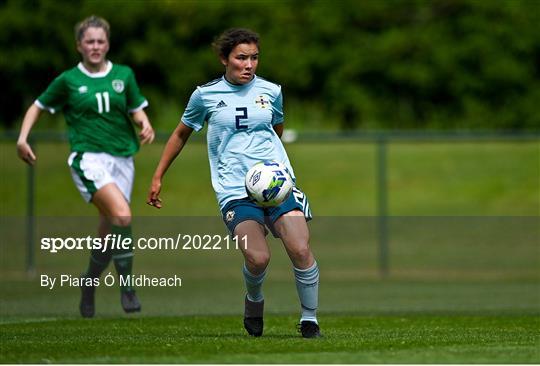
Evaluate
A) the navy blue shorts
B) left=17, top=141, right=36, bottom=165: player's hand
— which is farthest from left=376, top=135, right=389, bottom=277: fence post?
the navy blue shorts

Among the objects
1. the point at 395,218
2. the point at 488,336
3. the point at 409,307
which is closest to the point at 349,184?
the point at 395,218

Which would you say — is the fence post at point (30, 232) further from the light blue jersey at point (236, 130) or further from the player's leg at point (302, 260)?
the player's leg at point (302, 260)

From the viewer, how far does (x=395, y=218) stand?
831 inches

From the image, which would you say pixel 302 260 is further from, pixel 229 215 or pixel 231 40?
pixel 231 40

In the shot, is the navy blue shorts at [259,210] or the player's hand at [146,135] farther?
the player's hand at [146,135]

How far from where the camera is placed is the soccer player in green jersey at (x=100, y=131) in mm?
11367

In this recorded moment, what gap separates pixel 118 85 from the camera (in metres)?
11.6

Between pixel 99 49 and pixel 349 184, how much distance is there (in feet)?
38.3

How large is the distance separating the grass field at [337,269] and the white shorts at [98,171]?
1.17m

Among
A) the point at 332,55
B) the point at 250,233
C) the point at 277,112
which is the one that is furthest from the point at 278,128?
the point at 332,55

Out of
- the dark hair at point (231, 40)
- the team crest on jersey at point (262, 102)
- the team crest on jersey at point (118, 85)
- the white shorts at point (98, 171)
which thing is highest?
the dark hair at point (231, 40)

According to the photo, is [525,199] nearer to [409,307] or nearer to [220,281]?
[220,281]

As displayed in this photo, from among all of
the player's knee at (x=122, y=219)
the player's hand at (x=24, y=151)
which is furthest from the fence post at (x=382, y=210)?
the player's hand at (x=24, y=151)

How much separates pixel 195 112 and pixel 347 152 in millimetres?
14465
